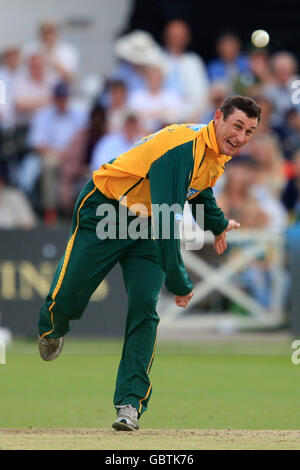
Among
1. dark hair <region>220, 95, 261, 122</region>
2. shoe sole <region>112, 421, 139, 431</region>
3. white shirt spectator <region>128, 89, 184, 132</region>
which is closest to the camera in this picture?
dark hair <region>220, 95, 261, 122</region>

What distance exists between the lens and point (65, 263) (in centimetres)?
687

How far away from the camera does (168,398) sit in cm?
860

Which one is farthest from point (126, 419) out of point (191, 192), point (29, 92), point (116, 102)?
point (29, 92)

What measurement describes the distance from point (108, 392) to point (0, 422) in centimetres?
192

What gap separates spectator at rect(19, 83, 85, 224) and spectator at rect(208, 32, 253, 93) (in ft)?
7.33

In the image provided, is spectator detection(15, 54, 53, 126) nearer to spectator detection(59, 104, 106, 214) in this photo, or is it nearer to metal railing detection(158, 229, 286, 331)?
spectator detection(59, 104, 106, 214)

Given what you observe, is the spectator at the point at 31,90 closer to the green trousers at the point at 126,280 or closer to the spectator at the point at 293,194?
the spectator at the point at 293,194

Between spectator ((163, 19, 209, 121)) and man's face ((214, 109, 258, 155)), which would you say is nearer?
man's face ((214, 109, 258, 155))

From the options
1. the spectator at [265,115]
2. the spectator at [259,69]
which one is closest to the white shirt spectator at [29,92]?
the spectator at [259,69]

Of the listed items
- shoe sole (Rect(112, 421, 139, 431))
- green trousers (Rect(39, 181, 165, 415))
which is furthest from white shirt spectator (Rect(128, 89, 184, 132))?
shoe sole (Rect(112, 421, 139, 431))

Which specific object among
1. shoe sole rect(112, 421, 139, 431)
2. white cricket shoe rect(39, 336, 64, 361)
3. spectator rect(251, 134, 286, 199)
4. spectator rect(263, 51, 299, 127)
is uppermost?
spectator rect(263, 51, 299, 127)

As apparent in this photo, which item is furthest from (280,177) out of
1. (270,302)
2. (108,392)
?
(108,392)

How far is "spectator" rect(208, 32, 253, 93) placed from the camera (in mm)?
15539
